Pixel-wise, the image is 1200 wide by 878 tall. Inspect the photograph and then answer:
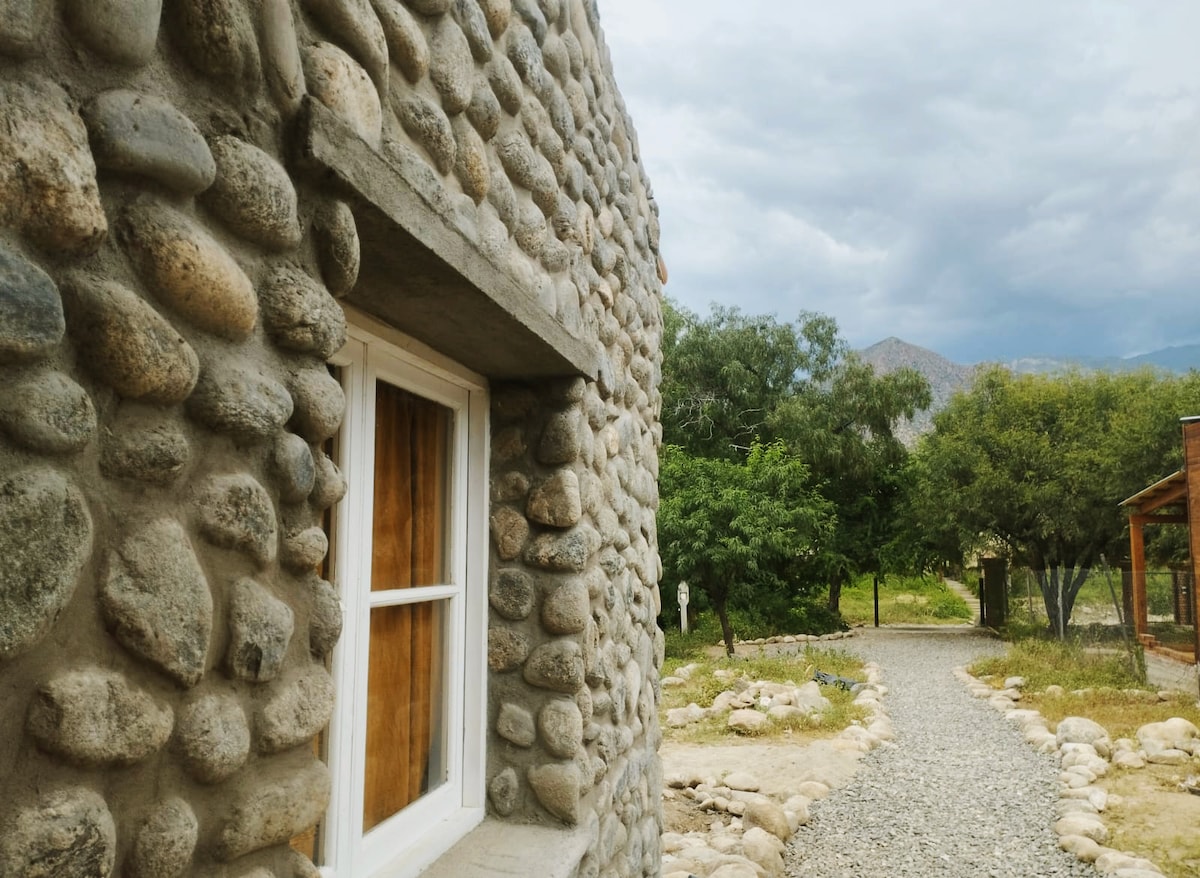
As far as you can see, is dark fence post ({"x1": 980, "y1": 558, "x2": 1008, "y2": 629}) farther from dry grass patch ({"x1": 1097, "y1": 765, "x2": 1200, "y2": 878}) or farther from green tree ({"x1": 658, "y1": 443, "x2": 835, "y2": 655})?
dry grass patch ({"x1": 1097, "y1": 765, "x2": 1200, "y2": 878})

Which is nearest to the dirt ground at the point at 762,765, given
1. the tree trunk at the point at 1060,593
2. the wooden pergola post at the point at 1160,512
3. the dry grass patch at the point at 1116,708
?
the dry grass patch at the point at 1116,708

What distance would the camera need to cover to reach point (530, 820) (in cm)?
224

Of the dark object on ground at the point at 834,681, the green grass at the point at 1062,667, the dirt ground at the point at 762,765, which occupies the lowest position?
the dirt ground at the point at 762,765

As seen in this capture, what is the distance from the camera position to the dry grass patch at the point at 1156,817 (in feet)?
15.6

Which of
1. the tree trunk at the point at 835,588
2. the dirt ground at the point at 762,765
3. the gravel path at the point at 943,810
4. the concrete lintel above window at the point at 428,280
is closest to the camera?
the concrete lintel above window at the point at 428,280

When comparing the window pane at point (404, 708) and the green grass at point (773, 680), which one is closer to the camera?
the window pane at point (404, 708)

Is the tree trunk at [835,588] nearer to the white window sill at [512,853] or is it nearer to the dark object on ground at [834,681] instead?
the dark object on ground at [834,681]

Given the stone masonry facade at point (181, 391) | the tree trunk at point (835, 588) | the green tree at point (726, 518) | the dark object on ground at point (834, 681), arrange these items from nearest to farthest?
the stone masonry facade at point (181, 391)
the dark object on ground at point (834, 681)
the green tree at point (726, 518)
the tree trunk at point (835, 588)

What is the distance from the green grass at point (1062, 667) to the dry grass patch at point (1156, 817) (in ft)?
12.0

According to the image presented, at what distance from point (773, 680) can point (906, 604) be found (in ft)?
46.9

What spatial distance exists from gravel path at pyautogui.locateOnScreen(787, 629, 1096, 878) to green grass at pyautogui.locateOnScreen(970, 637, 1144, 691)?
1528 mm

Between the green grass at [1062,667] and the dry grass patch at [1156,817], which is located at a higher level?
the green grass at [1062,667]

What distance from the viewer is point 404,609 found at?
2023mm

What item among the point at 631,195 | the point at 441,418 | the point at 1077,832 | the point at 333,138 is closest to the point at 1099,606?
the point at 1077,832
